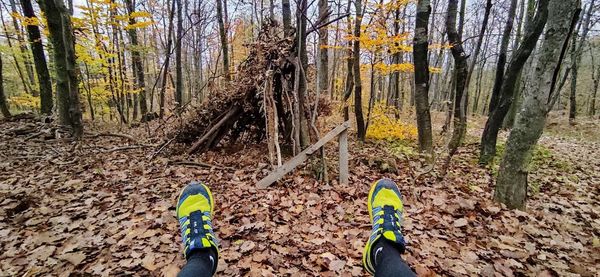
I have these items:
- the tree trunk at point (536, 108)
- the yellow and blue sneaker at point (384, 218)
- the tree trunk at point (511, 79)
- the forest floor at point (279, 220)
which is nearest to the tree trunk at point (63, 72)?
the forest floor at point (279, 220)

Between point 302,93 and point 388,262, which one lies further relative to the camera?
point 302,93

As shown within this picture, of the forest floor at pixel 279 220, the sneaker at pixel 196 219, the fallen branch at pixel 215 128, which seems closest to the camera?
the sneaker at pixel 196 219

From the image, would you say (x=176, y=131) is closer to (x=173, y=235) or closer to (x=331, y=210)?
(x=173, y=235)

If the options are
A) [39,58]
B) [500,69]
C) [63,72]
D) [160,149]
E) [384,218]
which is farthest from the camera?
[39,58]

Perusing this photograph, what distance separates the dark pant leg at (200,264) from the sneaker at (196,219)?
0.14 feet

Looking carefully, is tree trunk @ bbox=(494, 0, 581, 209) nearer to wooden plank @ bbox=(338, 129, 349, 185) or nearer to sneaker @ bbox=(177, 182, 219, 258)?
wooden plank @ bbox=(338, 129, 349, 185)

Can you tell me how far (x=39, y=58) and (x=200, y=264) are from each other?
37.0 ft

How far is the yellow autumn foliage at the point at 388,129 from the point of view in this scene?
8531mm

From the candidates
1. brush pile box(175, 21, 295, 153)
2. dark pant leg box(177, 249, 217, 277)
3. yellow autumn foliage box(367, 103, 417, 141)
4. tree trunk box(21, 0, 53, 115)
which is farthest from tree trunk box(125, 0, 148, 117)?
dark pant leg box(177, 249, 217, 277)

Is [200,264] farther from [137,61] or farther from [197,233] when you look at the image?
[137,61]

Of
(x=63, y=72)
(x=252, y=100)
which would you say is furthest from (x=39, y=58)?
(x=252, y=100)

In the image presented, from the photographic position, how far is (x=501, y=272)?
7.98 feet

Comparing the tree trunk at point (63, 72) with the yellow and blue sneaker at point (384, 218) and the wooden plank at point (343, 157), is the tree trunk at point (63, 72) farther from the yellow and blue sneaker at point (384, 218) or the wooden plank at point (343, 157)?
the yellow and blue sneaker at point (384, 218)

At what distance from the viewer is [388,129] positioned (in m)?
8.67
